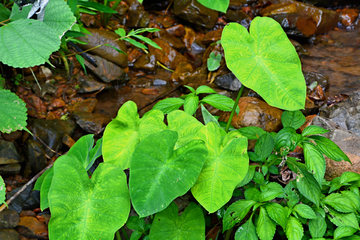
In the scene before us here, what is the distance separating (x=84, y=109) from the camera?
8.93 ft

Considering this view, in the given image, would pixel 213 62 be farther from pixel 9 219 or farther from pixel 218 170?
pixel 9 219

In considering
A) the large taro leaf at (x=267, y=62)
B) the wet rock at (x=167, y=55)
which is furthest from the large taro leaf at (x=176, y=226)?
the wet rock at (x=167, y=55)

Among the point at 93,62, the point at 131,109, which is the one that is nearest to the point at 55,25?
the point at 131,109

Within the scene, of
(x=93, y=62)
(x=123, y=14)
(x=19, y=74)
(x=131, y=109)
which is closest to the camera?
(x=131, y=109)

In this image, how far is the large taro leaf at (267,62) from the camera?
3.66 ft

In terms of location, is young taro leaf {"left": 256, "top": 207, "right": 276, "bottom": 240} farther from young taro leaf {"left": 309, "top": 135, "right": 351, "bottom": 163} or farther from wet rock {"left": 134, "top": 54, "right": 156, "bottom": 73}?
wet rock {"left": 134, "top": 54, "right": 156, "bottom": 73}

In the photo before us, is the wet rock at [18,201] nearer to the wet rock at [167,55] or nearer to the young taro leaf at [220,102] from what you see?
the young taro leaf at [220,102]

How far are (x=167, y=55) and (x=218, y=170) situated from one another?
3221 millimetres

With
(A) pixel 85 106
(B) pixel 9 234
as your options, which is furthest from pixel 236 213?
(A) pixel 85 106

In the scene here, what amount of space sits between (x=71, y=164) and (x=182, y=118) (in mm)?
556

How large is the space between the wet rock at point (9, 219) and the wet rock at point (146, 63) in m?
2.56

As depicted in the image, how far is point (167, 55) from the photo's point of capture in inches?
160

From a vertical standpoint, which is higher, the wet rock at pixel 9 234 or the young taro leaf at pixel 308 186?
the young taro leaf at pixel 308 186

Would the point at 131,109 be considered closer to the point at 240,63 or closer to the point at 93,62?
the point at 240,63
